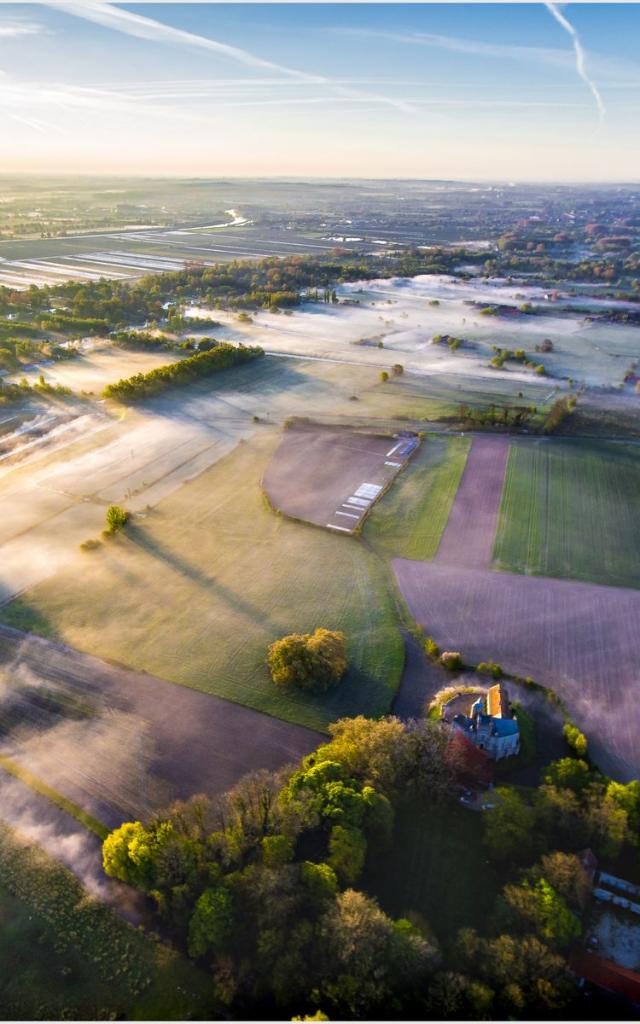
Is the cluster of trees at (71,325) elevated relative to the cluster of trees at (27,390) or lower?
elevated

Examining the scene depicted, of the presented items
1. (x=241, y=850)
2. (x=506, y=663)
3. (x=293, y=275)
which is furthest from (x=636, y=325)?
(x=241, y=850)

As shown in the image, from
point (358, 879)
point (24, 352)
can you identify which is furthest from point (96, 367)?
point (358, 879)

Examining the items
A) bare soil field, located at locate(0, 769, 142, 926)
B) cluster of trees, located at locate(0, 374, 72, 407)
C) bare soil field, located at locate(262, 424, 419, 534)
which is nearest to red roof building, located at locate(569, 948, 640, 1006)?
bare soil field, located at locate(0, 769, 142, 926)

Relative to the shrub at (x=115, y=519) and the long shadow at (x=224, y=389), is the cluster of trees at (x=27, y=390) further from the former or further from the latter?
the shrub at (x=115, y=519)

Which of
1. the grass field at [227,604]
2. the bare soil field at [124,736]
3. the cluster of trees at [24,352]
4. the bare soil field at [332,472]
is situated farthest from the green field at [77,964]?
the cluster of trees at [24,352]

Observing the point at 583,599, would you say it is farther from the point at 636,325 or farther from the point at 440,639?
the point at 636,325

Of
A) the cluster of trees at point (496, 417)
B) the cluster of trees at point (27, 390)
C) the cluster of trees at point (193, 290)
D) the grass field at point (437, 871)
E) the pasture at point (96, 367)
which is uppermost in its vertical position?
the cluster of trees at point (193, 290)

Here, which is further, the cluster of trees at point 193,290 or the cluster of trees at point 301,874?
the cluster of trees at point 193,290

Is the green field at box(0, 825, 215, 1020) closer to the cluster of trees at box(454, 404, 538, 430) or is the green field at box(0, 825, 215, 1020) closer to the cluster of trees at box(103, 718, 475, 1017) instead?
the cluster of trees at box(103, 718, 475, 1017)
